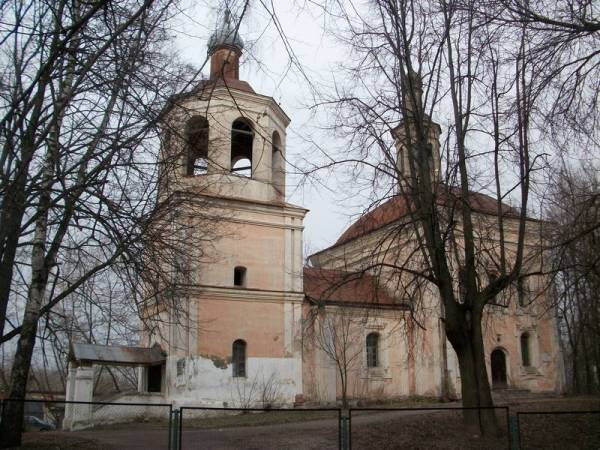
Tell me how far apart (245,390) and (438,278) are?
11733 mm

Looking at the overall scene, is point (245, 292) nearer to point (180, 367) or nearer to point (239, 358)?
point (239, 358)

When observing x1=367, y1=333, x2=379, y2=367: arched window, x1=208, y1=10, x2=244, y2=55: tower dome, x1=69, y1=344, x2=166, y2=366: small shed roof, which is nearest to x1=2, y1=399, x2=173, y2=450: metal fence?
x1=69, y1=344, x2=166, y2=366: small shed roof

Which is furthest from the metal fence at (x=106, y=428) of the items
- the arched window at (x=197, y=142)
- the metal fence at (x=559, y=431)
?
the metal fence at (x=559, y=431)

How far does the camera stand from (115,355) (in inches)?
847

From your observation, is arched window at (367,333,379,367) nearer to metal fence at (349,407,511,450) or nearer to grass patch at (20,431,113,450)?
metal fence at (349,407,511,450)

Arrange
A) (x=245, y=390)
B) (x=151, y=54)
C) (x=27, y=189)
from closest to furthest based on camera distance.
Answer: (x=27, y=189)
(x=151, y=54)
(x=245, y=390)

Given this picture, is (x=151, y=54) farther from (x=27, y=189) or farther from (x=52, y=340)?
(x=52, y=340)

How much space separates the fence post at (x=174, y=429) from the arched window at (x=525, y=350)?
2538cm

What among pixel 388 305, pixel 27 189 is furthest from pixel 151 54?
pixel 388 305

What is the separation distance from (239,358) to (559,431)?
12734mm

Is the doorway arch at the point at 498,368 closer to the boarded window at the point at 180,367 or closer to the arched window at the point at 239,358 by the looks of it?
the arched window at the point at 239,358

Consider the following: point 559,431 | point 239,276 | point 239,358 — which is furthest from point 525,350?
point 559,431

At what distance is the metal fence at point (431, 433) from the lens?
1249 centimetres

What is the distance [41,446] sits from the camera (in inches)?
483
